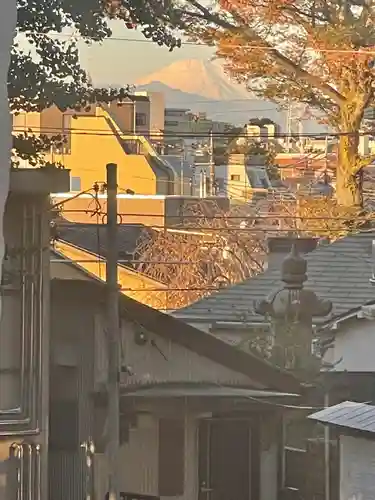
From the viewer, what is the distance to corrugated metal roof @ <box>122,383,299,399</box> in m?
1.68

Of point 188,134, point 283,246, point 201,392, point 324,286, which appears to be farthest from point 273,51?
point 201,392

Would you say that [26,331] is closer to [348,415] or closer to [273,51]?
[348,415]

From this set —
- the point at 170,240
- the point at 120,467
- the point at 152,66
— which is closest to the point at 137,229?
the point at 170,240

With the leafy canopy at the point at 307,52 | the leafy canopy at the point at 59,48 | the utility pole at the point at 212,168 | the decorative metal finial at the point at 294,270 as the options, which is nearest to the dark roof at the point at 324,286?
the decorative metal finial at the point at 294,270

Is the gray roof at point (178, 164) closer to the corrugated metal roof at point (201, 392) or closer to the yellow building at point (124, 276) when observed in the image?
the yellow building at point (124, 276)

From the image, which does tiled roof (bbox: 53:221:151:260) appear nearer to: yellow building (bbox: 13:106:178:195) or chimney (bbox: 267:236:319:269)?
yellow building (bbox: 13:106:178:195)

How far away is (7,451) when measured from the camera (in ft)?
Result: 5.13

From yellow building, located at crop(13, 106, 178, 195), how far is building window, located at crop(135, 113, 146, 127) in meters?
0.02

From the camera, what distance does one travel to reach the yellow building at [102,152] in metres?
1.65

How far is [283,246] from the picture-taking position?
175 cm

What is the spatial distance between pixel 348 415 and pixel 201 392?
1.04 feet

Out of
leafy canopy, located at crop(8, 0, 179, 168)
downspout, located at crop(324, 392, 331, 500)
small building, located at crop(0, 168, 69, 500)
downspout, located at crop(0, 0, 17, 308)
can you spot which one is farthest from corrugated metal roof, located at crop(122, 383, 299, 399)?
downspout, located at crop(0, 0, 17, 308)

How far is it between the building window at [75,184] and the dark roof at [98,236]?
0.25ft

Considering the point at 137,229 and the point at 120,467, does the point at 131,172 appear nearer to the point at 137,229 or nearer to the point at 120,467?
the point at 137,229
